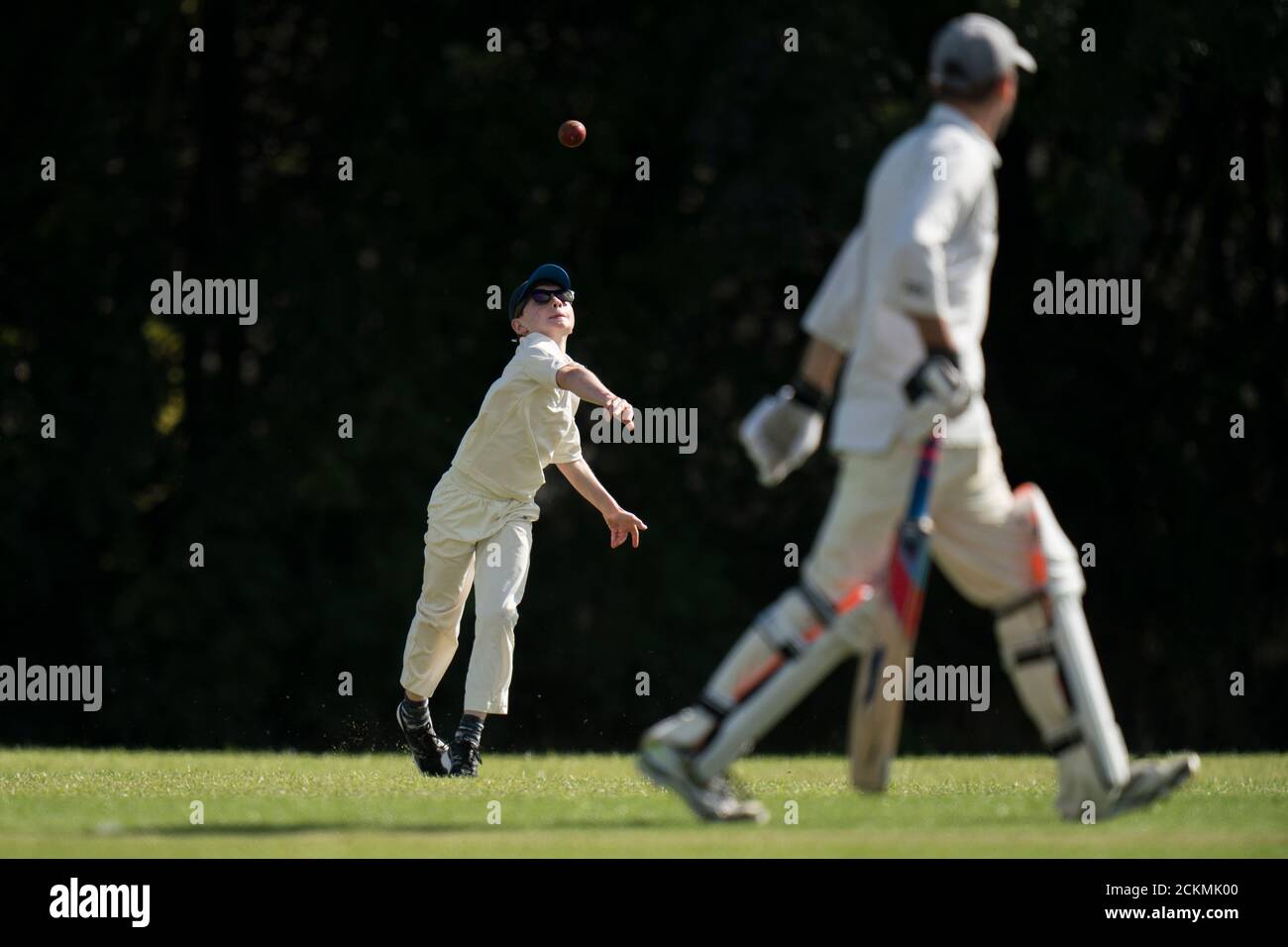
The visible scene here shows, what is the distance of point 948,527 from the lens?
629 cm

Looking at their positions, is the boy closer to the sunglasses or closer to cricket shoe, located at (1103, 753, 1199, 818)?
the sunglasses

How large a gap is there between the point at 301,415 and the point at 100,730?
331 cm

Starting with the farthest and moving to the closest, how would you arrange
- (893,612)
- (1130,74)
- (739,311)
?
(739,311), (1130,74), (893,612)

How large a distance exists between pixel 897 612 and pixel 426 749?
3577 mm

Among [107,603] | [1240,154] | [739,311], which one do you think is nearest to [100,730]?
[107,603]

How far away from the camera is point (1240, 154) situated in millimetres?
18969

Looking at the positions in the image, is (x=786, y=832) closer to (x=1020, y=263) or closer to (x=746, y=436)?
(x=746, y=436)

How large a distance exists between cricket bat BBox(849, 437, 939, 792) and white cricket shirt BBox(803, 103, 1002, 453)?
19cm

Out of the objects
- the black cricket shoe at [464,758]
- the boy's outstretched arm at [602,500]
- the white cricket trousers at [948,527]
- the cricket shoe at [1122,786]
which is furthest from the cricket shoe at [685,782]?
the black cricket shoe at [464,758]

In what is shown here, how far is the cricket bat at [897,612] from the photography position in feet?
19.9

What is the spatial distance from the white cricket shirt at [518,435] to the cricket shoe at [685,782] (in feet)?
8.69

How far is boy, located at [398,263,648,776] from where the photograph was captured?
8.73m

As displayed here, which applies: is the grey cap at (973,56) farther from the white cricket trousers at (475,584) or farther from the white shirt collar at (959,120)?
the white cricket trousers at (475,584)

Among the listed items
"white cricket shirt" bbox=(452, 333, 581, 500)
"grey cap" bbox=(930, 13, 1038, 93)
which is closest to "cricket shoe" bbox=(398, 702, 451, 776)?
→ "white cricket shirt" bbox=(452, 333, 581, 500)
